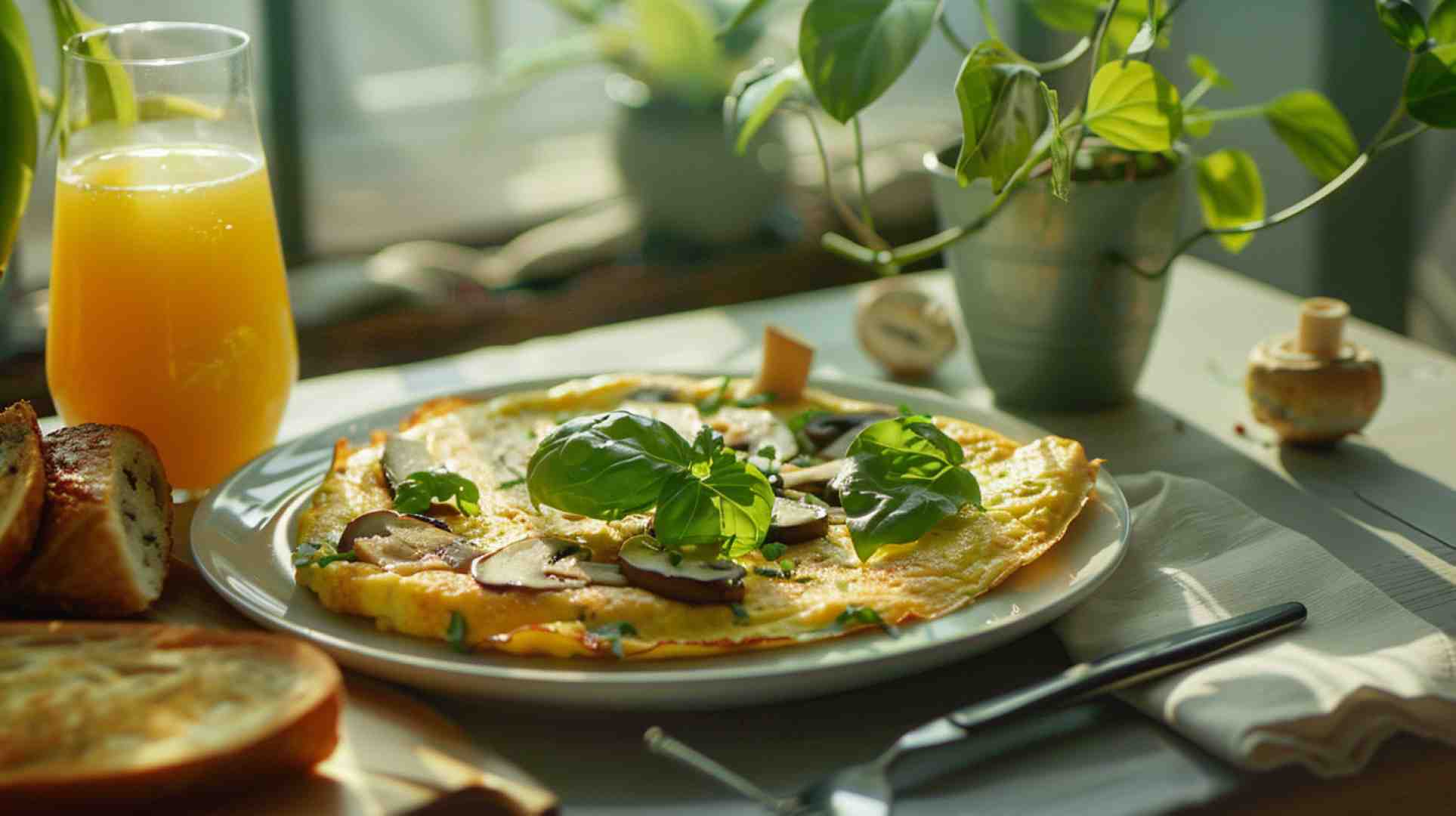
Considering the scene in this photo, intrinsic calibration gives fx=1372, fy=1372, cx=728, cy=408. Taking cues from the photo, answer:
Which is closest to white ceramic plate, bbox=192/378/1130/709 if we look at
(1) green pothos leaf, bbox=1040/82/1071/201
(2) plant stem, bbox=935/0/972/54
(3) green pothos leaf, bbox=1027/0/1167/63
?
(1) green pothos leaf, bbox=1040/82/1071/201

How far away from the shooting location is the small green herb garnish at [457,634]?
1268 mm

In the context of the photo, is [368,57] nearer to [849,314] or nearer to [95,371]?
[849,314]

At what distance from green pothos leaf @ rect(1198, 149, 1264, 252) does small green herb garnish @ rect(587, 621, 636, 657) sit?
46.2 inches

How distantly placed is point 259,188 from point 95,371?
0.30m

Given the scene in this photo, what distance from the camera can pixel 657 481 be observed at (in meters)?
1.41

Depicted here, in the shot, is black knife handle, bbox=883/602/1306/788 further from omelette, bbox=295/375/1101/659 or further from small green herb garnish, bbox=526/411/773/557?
small green herb garnish, bbox=526/411/773/557

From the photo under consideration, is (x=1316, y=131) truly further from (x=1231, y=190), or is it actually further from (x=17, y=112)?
(x=17, y=112)

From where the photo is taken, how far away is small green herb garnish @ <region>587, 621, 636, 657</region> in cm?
123

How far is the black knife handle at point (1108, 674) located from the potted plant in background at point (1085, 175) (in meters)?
0.54

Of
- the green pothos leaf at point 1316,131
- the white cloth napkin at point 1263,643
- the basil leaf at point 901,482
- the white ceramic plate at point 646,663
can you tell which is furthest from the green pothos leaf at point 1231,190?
the basil leaf at point 901,482

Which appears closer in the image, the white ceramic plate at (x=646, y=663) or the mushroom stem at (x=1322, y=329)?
the white ceramic plate at (x=646, y=663)

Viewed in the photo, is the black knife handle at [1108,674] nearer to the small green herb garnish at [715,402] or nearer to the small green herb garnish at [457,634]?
the small green herb garnish at [457,634]

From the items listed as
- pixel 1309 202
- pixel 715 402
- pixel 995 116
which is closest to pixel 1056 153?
pixel 995 116

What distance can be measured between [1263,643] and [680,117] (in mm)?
2904
